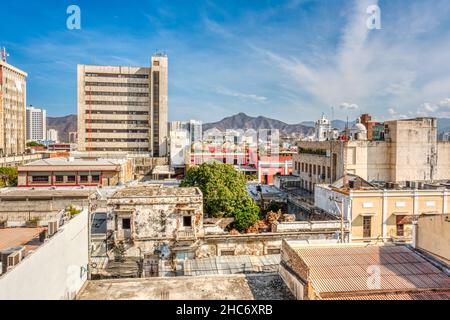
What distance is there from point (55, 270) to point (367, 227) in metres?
19.2

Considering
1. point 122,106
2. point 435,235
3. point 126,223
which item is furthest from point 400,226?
point 122,106

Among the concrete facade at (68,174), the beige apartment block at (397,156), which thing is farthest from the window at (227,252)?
the concrete facade at (68,174)

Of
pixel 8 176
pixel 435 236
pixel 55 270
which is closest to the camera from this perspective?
pixel 55 270

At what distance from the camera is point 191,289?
11.2m

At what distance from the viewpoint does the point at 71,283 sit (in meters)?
10.4

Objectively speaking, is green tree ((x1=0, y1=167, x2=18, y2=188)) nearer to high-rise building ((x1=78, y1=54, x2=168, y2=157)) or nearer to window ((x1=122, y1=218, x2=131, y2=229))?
high-rise building ((x1=78, y1=54, x2=168, y2=157))

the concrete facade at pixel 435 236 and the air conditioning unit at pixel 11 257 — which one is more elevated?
the air conditioning unit at pixel 11 257

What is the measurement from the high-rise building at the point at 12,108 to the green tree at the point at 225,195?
2721 inches

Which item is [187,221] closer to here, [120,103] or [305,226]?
[305,226]

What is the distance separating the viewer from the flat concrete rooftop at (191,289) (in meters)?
10.8

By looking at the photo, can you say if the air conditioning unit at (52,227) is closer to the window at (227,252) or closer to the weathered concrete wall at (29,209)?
the window at (227,252)

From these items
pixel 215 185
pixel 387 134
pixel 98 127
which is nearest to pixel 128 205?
pixel 215 185

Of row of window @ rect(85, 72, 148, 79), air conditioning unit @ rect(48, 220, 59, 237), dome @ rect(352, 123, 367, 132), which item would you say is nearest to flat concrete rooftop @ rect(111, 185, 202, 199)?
air conditioning unit @ rect(48, 220, 59, 237)
